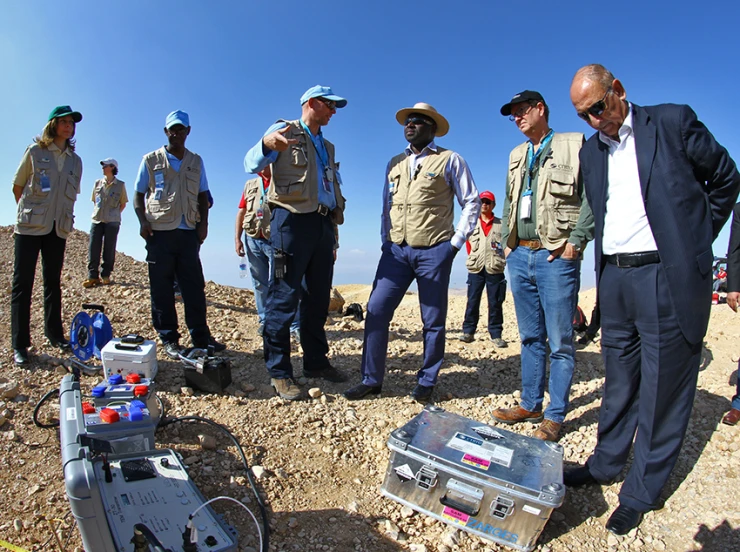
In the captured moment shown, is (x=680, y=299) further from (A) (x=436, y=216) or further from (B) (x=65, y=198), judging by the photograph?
(B) (x=65, y=198)

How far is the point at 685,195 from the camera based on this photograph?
2191 mm

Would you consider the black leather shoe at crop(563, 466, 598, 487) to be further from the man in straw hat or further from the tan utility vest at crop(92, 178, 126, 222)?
the tan utility vest at crop(92, 178, 126, 222)

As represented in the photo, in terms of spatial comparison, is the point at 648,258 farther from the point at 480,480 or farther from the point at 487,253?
the point at 487,253

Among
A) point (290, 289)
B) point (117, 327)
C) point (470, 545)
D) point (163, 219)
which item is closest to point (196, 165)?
point (163, 219)

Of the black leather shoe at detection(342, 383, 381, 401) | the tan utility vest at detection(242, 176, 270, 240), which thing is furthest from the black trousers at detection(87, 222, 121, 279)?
the black leather shoe at detection(342, 383, 381, 401)

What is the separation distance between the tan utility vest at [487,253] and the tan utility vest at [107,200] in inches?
225

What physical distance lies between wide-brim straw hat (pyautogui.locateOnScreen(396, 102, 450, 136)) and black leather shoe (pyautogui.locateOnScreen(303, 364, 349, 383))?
2.24 m

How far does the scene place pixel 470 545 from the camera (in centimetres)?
228

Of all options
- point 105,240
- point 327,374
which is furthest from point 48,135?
point 105,240

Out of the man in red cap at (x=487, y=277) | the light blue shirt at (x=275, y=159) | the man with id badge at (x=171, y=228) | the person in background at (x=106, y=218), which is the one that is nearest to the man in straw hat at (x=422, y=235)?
the light blue shirt at (x=275, y=159)

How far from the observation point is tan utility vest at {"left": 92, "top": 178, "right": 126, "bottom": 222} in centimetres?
744

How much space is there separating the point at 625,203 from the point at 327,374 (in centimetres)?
278

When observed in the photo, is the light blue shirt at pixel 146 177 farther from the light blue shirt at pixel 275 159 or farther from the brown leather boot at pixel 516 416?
the brown leather boot at pixel 516 416

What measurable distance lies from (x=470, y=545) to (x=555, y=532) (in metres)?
0.48
